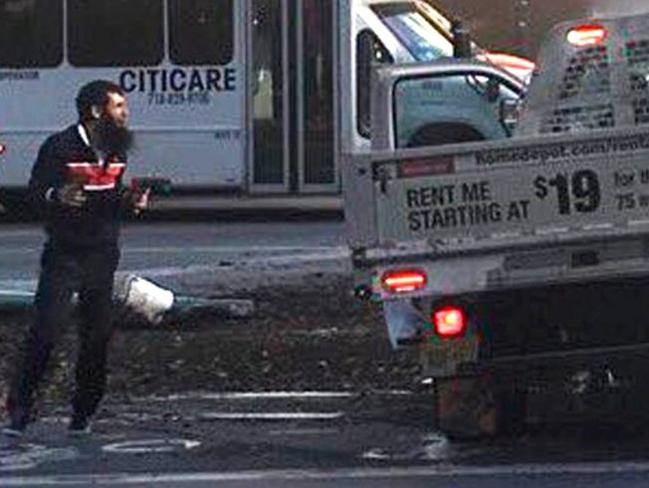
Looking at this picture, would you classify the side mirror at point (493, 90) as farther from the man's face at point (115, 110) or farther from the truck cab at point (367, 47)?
the truck cab at point (367, 47)

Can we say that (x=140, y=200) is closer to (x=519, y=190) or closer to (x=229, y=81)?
(x=519, y=190)

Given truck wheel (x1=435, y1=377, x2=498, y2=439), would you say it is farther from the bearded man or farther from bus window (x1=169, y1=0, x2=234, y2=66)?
bus window (x1=169, y1=0, x2=234, y2=66)

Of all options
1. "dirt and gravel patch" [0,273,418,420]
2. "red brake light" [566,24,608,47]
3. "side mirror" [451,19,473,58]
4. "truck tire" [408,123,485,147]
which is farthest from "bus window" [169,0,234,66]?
"red brake light" [566,24,608,47]

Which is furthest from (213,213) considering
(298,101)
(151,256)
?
(151,256)

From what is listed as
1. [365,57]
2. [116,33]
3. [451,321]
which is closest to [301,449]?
[451,321]

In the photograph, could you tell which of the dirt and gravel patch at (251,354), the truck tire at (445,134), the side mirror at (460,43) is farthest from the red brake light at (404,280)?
the side mirror at (460,43)

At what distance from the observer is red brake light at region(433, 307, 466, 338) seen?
838 cm

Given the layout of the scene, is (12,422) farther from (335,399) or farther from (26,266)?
(26,266)

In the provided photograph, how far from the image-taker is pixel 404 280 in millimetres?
8211

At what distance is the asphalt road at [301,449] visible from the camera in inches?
323

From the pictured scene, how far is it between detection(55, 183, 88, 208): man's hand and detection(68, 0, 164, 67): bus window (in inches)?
451

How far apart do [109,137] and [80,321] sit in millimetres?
968

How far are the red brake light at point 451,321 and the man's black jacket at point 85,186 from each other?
187cm

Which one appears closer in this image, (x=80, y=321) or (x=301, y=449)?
(x=301, y=449)
